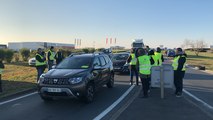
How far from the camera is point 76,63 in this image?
973cm

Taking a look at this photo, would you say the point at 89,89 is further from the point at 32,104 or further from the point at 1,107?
the point at 1,107

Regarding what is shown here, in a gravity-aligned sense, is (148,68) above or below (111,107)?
above

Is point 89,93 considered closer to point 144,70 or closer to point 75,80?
point 75,80

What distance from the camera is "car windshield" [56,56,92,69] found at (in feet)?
30.9

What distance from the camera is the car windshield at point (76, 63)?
941 cm

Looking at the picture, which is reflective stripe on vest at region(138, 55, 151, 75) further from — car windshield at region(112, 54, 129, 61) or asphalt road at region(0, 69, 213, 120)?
car windshield at region(112, 54, 129, 61)

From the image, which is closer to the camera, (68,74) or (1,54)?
(68,74)

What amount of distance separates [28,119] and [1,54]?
2326cm

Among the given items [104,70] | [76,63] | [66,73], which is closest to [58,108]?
[66,73]

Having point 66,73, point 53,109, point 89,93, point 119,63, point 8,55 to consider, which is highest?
point 8,55

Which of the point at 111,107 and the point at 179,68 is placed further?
the point at 179,68

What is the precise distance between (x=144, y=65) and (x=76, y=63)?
8.46 ft

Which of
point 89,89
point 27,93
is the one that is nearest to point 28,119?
point 89,89

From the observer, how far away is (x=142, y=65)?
383 inches
